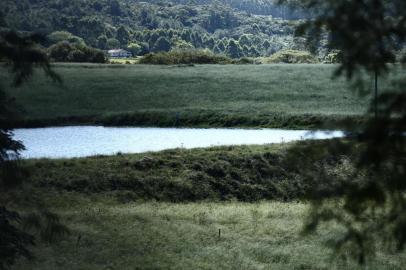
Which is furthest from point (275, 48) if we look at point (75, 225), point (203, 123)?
point (75, 225)

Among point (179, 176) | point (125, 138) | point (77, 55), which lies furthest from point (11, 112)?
point (77, 55)

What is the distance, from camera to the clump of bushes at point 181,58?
317ft

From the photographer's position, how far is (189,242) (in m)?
21.4

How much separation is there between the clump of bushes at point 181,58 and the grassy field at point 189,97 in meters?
13.6

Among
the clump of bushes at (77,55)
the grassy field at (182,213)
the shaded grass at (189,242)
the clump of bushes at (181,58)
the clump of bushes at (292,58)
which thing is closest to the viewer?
the shaded grass at (189,242)

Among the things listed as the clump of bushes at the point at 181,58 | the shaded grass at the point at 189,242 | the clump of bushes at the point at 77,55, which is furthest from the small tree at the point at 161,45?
the shaded grass at the point at 189,242

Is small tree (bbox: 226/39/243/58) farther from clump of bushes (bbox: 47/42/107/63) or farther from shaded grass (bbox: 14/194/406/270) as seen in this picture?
shaded grass (bbox: 14/194/406/270)

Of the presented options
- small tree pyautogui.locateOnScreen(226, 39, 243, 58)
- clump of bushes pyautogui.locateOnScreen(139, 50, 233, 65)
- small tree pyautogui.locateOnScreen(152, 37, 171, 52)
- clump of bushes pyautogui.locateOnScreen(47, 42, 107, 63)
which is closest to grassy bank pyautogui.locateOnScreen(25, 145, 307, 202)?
clump of bushes pyautogui.locateOnScreen(139, 50, 233, 65)

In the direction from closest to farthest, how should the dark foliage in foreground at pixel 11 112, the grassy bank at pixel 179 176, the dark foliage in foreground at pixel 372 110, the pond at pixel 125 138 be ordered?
the dark foliage in foreground at pixel 372 110 < the dark foliage in foreground at pixel 11 112 < the grassy bank at pixel 179 176 < the pond at pixel 125 138

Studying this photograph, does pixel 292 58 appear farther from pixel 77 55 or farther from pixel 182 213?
pixel 182 213

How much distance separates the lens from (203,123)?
5494cm

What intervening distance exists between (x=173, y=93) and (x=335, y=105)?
16.6m

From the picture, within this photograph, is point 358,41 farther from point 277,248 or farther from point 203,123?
point 203,123

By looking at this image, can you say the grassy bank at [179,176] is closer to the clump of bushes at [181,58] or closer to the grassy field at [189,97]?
the grassy field at [189,97]
